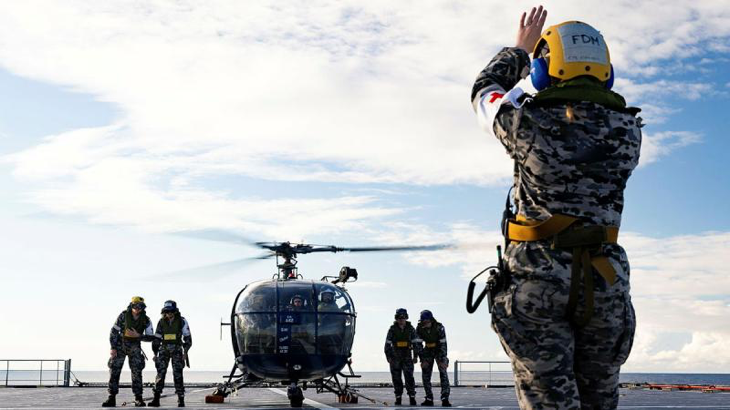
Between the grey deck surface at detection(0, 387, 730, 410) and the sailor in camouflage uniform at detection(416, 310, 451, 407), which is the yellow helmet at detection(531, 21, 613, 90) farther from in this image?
the sailor in camouflage uniform at detection(416, 310, 451, 407)

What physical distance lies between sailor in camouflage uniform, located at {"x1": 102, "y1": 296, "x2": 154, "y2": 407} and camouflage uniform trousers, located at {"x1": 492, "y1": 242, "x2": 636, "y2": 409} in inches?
592

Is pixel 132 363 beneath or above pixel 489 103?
beneath

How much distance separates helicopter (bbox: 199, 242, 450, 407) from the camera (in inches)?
672

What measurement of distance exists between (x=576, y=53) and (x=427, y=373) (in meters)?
16.1

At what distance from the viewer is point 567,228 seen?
3.69 meters

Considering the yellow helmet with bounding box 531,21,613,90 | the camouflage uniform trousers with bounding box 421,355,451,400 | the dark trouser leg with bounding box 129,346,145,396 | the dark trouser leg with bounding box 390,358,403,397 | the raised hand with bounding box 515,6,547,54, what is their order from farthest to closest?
the dark trouser leg with bounding box 390,358,403,397 < the camouflage uniform trousers with bounding box 421,355,451,400 < the dark trouser leg with bounding box 129,346,145,396 < the raised hand with bounding box 515,6,547,54 < the yellow helmet with bounding box 531,21,613,90

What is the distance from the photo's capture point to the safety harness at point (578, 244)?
3.59m

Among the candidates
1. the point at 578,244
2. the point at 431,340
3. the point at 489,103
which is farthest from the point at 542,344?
the point at 431,340

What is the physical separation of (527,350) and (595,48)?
4.35 feet

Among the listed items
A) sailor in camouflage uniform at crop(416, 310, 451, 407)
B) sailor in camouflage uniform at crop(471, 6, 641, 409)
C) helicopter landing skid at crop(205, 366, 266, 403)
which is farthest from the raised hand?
sailor in camouflage uniform at crop(416, 310, 451, 407)

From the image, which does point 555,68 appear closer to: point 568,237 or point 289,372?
point 568,237

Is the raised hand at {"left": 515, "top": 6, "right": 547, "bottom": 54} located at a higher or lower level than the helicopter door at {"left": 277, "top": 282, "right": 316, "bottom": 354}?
higher

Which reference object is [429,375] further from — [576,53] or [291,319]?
[576,53]

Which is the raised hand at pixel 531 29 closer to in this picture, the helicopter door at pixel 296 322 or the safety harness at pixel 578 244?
the safety harness at pixel 578 244
